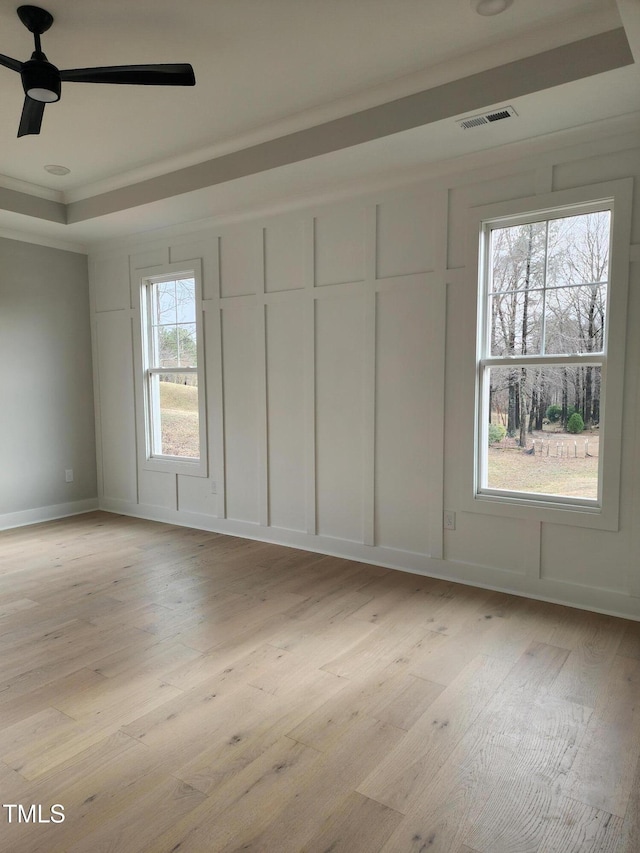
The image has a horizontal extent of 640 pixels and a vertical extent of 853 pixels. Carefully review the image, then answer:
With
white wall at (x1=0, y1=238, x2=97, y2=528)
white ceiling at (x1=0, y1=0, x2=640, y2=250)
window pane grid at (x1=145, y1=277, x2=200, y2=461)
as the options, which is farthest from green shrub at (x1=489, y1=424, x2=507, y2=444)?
white wall at (x1=0, y1=238, x2=97, y2=528)

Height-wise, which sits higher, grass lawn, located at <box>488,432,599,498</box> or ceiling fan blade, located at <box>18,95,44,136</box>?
ceiling fan blade, located at <box>18,95,44,136</box>

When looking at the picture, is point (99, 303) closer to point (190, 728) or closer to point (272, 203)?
point (272, 203)

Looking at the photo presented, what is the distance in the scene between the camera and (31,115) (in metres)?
2.60

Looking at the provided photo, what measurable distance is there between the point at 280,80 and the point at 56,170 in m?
2.19

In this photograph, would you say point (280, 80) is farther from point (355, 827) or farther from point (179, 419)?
point (355, 827)

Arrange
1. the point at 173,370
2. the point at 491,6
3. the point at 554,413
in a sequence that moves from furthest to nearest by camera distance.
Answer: the point at 173,370, the point at 554,413, the point at 491,6

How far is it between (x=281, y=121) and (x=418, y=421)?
2080 mm

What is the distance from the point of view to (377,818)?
1.64 m

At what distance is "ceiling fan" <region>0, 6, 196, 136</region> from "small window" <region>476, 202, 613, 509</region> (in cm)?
201

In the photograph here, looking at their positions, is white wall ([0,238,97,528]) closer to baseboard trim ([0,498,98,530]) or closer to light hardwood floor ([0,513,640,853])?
baseboard trim ([0,498,98,530])

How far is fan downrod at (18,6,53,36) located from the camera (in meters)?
2.29

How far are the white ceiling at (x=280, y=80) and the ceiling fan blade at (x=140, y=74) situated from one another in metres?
Result: 0.27

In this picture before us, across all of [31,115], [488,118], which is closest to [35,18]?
[31,115]

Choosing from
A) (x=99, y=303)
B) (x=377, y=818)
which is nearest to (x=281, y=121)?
(x=99, y=303)
